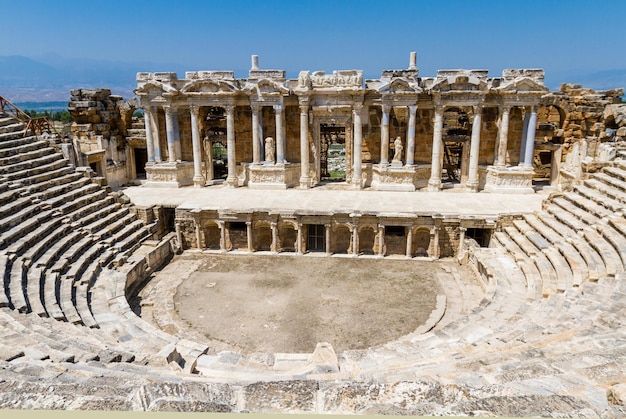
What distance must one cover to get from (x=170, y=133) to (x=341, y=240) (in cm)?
1088

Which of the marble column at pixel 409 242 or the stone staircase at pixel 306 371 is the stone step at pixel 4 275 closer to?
the stone staircase at pixel 306 371

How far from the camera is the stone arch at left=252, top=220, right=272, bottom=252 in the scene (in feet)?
58.8

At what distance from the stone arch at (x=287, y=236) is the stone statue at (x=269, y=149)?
5568 mm

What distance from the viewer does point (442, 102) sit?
829 inches

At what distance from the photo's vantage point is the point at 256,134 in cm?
2256

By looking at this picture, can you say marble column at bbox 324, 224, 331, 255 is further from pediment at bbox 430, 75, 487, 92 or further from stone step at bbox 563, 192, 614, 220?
pediment at bbox 430, 75, 487, 92

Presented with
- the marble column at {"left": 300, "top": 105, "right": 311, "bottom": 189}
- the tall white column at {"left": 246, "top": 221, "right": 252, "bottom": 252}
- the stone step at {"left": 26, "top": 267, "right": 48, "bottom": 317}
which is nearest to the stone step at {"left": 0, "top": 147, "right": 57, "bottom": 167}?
the stone step at {"left": 26, "top": 267, "right": 48, "bottom": 317}

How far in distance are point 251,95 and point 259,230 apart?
7393 mm

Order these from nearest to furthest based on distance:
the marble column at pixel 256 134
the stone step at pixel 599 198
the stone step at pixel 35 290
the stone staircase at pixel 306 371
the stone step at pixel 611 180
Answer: the stone staircase at pixel 306 371 → the stone step at pixel 35 290 → the stone step at pixel 599 198 → the stone step at pixel 611 180 → the marble column at pixel 256 134

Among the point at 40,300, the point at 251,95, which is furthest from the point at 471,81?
the point at 40,300

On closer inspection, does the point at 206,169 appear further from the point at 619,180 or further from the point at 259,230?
the point at 619,180

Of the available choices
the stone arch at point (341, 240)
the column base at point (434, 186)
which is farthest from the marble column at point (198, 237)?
the column base at point (434, 186)

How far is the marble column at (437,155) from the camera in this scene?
21188mm

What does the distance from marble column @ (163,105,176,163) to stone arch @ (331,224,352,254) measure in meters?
10.2
